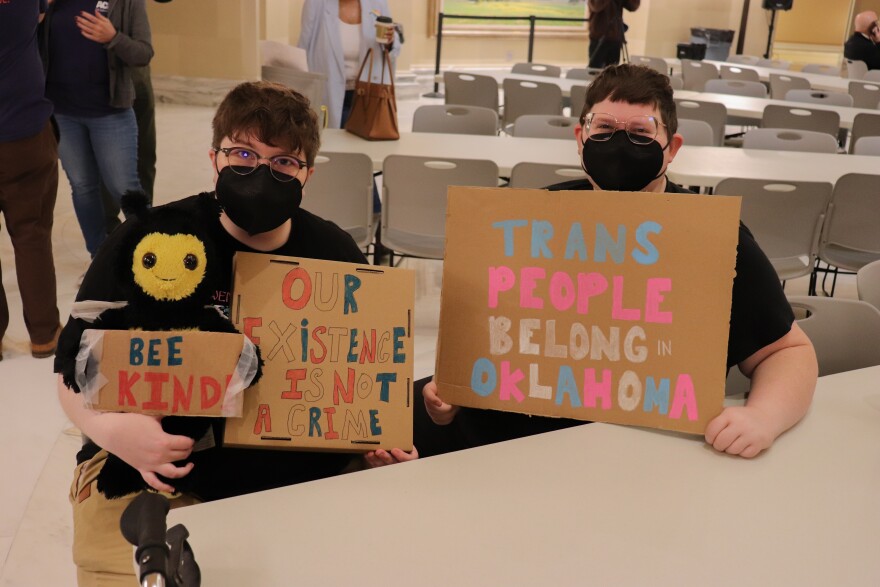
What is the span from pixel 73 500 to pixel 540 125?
12.2 feet

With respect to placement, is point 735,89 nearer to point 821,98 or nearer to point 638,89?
point 821,98

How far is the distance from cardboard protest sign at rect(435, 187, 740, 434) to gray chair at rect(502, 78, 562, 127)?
4.69m

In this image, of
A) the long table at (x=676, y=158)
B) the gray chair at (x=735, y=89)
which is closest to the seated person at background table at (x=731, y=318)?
the long table at (x=676, y=158)

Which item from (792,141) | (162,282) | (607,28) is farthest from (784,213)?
(607,28)

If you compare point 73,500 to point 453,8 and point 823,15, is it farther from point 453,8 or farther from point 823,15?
point 823,15

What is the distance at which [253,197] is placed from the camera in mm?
1446

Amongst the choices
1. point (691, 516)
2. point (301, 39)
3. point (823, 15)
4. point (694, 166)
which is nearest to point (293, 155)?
point (691, 516)

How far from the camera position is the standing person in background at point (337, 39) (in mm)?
5074

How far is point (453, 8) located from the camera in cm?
1308

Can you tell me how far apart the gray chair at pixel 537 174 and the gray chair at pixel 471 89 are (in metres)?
2.82

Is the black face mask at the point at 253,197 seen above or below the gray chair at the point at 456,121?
above

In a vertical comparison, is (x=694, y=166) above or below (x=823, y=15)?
below

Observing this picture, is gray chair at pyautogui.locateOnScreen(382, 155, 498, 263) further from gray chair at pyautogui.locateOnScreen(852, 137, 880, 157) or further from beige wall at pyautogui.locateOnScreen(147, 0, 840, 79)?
beige wall at pyautogui.locateOnScreen(147, 0, 840, 79)

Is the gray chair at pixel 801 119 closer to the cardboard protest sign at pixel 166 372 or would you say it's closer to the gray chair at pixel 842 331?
the gray chair at pixel 842 331
